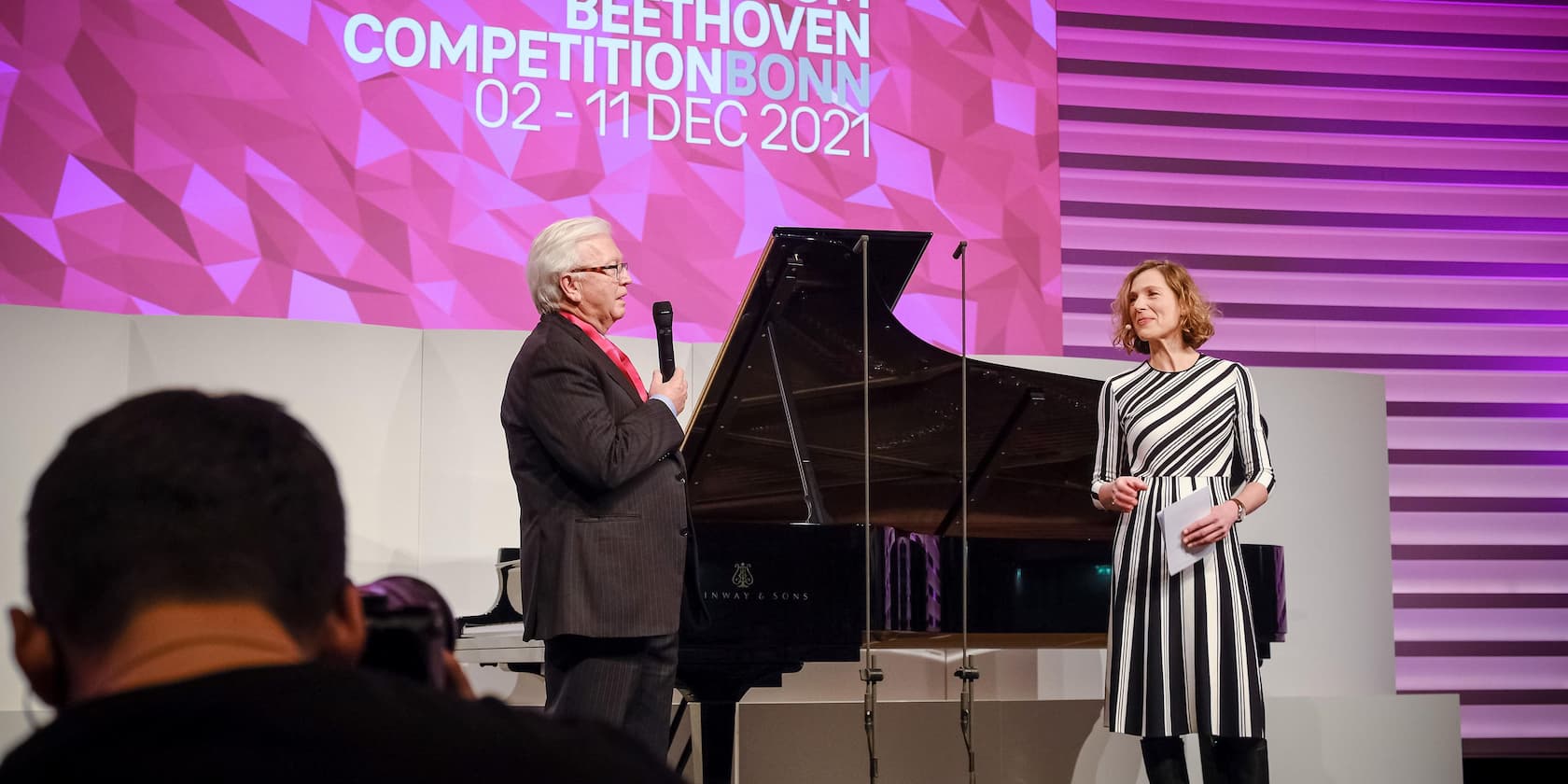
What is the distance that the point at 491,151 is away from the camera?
218 inches

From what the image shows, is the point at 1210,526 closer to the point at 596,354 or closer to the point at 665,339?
the point at 665,339

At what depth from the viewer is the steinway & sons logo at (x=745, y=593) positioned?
134 inches

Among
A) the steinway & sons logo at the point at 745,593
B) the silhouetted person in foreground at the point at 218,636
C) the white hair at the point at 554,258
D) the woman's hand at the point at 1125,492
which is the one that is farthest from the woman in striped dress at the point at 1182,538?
the silhouetted person in foreground at the point at 218,636

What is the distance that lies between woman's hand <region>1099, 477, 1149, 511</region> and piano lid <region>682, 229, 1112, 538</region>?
2.04 feet

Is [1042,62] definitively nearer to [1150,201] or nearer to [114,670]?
[1150,201]

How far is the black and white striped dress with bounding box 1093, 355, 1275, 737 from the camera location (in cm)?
328

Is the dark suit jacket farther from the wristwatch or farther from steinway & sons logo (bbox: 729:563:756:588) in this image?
the wristwatch

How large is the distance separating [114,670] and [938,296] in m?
5.36

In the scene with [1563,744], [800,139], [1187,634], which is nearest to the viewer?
[1187,634]

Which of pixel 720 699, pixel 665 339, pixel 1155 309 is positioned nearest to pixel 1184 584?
pixel 1155 309

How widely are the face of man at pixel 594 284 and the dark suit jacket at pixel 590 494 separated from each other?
0.31ft

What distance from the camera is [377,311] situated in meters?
5.45

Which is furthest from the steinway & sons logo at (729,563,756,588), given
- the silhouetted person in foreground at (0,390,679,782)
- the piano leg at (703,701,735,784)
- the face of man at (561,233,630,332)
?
the silhouetted person in foreground at (0,390,679,782)

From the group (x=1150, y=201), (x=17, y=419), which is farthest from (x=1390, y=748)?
(x=17, y=419)
